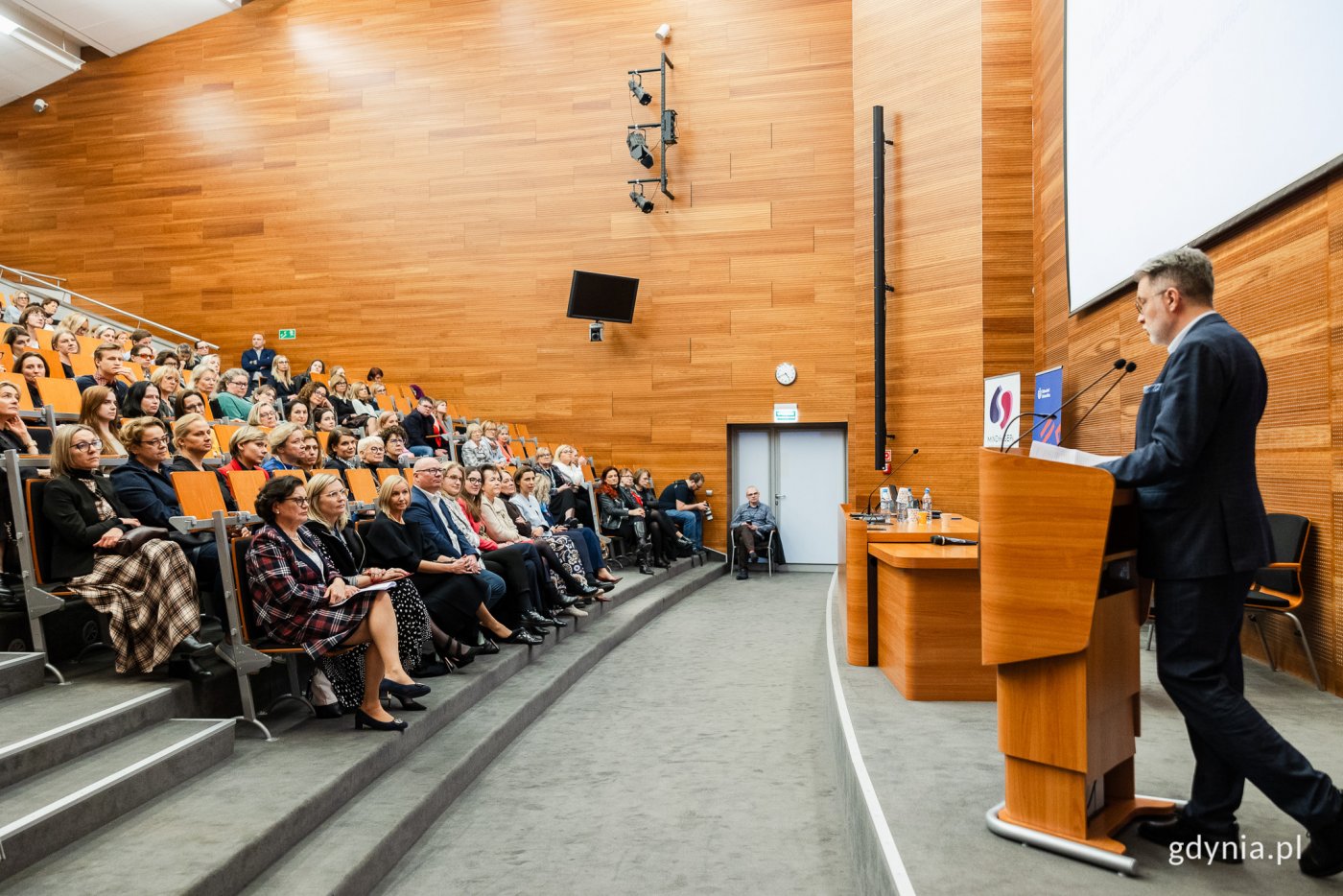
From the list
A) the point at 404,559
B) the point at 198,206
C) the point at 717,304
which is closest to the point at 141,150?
the point at 198,206

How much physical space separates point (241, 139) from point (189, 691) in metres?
8.90

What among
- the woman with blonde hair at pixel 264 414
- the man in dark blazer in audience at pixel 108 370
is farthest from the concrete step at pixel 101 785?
the woman with blonde hair at pixel 264 414

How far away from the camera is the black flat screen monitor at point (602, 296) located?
8.77 m

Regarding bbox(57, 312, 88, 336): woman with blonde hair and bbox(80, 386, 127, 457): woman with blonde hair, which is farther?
bbox(57, 312, 88, 336): woman with blonde hair

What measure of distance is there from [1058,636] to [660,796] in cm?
164

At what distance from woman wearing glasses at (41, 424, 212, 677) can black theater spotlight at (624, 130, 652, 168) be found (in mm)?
6697

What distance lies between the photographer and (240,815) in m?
2.09

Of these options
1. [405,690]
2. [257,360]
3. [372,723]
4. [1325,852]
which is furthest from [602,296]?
[1325,852]

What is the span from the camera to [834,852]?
94.9 inches

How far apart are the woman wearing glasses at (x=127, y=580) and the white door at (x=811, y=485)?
6.87 metres

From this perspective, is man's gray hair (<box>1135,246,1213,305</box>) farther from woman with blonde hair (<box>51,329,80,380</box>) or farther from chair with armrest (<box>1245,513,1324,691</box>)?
woman with blonde hair (<box>51,329,80,380</box>)

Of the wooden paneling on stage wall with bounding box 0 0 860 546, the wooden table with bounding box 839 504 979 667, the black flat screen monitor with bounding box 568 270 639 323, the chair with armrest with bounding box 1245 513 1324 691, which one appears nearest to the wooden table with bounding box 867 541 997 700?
the wooden table with bounding box 839 504 979 667

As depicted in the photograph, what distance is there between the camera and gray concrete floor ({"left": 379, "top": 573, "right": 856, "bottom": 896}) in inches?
90.4

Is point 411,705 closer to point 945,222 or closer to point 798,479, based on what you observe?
point 945,222
